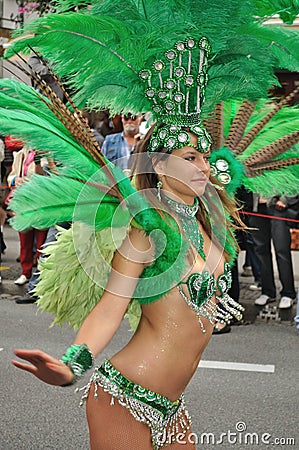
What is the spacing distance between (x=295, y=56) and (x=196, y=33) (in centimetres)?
46

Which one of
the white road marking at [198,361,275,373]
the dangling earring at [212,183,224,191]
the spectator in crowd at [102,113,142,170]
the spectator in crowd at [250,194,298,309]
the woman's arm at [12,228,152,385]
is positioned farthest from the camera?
the spectator in crowd at [250,194,298,309]

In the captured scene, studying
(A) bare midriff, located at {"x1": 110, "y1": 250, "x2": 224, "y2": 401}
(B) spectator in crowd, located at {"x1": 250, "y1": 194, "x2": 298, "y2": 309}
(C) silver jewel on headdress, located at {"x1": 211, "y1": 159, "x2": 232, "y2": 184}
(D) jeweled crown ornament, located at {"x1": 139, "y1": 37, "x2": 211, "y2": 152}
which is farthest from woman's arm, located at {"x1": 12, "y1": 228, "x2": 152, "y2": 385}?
(B) spectator in crowd, located at {"x1": 250, "y1": 194, "x2": 298, "y2": 309}

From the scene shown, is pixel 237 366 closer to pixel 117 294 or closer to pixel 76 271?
pixel 76 271

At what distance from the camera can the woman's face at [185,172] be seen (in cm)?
288

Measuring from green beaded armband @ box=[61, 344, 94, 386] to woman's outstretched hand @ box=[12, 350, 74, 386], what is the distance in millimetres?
24

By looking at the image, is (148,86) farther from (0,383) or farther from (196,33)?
(0,383)

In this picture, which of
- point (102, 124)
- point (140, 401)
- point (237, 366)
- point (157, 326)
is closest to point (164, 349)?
point (157, 326)

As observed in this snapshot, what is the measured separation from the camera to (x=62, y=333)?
6848 mm

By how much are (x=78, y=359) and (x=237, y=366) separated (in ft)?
11.8

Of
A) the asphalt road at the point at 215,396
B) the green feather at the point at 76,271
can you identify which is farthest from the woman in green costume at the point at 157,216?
the asphalt road at the point at 215,396

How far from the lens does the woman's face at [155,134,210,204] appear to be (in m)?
2.88

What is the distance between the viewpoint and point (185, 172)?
9.43ft

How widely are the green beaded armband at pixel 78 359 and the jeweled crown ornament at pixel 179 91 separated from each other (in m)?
0.76

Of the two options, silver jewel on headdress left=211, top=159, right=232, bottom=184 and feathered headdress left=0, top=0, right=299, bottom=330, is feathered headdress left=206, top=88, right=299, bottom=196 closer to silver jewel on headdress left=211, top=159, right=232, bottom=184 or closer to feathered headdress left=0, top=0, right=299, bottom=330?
silver jewel on headdress left=211, top=159, right=232, bottom=184
